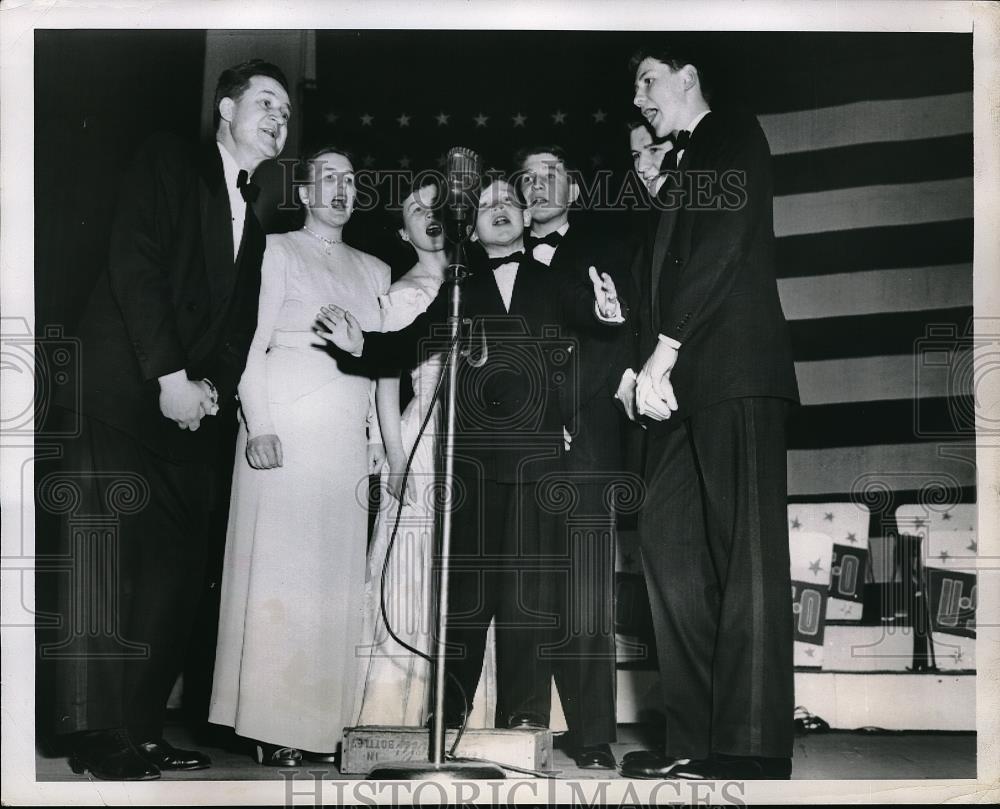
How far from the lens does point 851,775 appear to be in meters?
3.95

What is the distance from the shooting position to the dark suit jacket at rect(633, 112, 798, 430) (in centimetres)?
399

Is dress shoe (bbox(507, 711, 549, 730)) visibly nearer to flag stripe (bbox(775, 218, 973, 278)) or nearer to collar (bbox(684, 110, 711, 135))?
flag stripe (bbox(775, 218, 973, 278))

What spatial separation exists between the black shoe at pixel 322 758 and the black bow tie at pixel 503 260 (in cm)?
179

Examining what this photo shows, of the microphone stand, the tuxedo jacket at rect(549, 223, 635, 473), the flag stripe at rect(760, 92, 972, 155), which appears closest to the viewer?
the microphone stand

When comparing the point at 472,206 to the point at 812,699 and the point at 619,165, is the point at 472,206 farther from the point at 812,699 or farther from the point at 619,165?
the point at 812,699

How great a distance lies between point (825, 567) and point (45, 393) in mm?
2833

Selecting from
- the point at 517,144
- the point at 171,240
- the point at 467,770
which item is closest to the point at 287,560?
the point at 467,770

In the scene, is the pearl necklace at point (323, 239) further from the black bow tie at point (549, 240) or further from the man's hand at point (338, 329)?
the black bow tie at point (549, 240)

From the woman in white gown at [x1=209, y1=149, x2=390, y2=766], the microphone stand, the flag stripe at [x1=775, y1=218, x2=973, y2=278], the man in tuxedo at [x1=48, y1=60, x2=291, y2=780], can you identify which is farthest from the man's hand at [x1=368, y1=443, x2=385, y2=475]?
the flag stripe at [x1=775, y1=218, x2=973, y2=278]

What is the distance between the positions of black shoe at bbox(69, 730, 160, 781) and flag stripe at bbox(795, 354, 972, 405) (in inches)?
104

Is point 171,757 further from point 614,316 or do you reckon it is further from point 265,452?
point 614,316

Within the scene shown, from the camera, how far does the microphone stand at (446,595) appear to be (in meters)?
3.83

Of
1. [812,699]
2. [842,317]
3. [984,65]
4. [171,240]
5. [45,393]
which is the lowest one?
[812,699]

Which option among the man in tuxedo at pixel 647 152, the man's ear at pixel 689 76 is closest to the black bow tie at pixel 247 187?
the man in tuxedo at pixel 647 152
